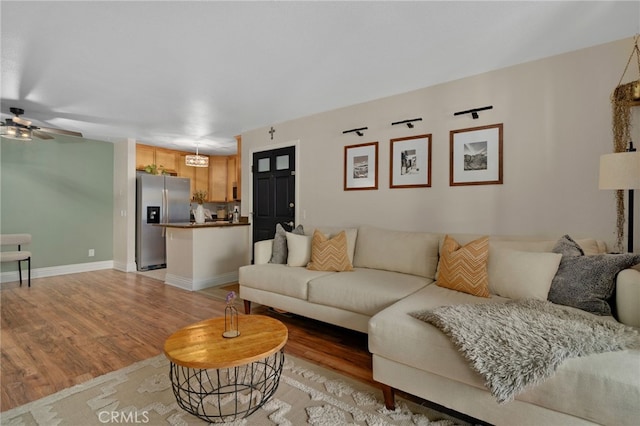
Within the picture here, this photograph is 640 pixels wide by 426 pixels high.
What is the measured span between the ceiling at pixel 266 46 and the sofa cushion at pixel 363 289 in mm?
1882

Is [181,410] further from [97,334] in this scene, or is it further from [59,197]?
[59,197]

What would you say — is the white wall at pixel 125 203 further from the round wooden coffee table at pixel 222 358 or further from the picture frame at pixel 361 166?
the round wooden coffee table at pixel 222 358

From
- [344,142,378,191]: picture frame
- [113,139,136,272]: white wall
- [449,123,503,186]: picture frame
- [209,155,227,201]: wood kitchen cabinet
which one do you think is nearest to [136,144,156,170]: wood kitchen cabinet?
[113,139,136,272]: white wall

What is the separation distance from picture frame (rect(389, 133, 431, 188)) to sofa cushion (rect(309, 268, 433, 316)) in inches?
42.1

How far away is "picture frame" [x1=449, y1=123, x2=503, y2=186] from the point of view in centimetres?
272

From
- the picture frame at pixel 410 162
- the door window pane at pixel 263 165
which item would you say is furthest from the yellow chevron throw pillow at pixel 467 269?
the door window pane at pixel 263 165

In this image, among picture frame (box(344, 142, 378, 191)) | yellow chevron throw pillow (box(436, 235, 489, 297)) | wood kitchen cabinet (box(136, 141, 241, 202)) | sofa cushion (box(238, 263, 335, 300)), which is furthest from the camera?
wood kitchen cabinet (box(136, 141, 241, 202))

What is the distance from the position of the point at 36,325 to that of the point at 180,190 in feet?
10.8

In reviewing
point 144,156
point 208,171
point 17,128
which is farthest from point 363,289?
point 208,171

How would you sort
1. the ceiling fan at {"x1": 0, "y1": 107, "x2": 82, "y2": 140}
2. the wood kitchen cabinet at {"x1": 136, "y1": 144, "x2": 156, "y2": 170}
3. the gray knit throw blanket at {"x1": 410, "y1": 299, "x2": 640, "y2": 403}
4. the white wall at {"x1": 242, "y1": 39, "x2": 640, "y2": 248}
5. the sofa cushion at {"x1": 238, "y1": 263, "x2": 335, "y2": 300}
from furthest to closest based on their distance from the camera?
the wood kitchen cabinet at {"x1": 136, "y1": 144, "x2": 156, "y2": 170}, the ceiling fan at {"x1": 0, "y1": 107, "x2": 82, "y2": 140}, the sofa cushion at {"x1": 238, "y1": 263, "x2": 335, "y2": 300}, the white wall at {"x1": 242, "y1": 39, "x2": 640, "y2": 248}, the gray knit throw blanket at {"x1": 410, "y1": 299, "x2": 640, "y2": 403}

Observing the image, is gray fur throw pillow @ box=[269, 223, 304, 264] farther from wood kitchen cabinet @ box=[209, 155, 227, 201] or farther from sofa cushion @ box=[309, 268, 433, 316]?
wood kitchen cabinet @ box=[209, 155, 227, 201]

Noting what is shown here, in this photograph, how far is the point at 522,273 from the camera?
6.43 feet

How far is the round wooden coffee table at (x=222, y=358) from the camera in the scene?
54.2 inches

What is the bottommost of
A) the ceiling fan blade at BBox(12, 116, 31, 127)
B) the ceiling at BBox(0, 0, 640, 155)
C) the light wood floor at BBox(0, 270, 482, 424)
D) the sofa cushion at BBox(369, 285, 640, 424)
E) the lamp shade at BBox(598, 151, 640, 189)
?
the light wood floor at BBox(0, 270, 482, 424)
